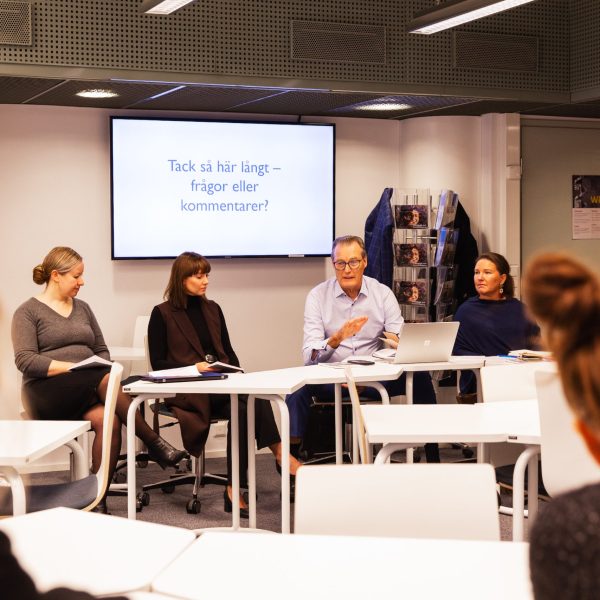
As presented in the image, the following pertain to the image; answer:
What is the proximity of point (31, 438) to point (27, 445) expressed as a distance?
153 mm

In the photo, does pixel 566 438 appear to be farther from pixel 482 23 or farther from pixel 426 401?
pixel 482 23

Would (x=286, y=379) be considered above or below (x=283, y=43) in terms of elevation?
below

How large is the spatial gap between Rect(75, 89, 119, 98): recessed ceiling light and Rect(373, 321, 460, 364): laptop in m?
2.42

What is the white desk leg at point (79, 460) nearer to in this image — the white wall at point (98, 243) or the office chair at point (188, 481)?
the office chair at point (188, 481)

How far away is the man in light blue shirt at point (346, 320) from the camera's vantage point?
5.71 m

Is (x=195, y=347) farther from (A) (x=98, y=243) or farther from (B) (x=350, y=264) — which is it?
(A) (x=98, y=243)

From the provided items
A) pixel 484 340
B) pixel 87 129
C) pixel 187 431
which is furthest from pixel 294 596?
pixel 87 129

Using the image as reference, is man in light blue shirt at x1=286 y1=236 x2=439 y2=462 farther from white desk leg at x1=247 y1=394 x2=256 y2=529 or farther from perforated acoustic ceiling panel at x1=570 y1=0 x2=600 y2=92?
perforated acoustic ceiling panel at x1=570 y1=0 x2=600 y2=92

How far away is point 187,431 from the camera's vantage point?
527 centimetres

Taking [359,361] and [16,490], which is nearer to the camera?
[16,490]

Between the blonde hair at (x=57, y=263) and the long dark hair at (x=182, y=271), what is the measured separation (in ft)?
1.90

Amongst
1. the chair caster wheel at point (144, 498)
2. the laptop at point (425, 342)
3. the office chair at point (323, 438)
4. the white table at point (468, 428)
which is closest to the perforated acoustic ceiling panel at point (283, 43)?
the laptop at point (425, 342)

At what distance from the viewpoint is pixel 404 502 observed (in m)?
2.41

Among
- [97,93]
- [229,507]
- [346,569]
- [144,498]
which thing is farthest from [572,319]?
[97,93]
